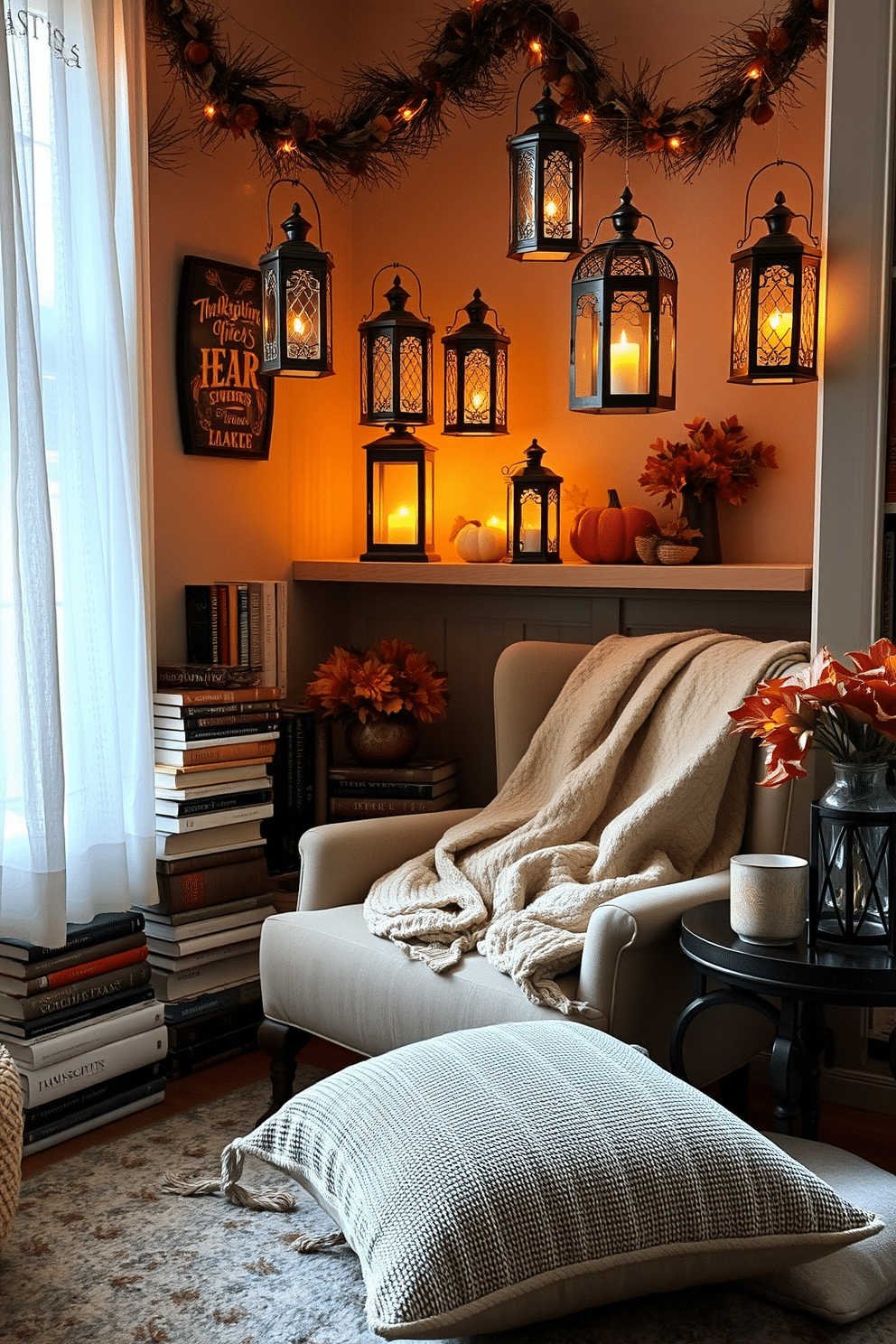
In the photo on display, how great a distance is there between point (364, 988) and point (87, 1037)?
2.07 ft

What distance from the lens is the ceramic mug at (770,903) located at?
1.96 m

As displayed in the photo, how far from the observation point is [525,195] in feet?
8.30

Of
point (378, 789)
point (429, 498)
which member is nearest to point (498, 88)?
point (429, 498)

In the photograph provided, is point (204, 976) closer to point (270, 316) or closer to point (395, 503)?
point (395, 503)

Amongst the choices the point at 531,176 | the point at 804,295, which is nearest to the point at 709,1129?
the point at 804,295

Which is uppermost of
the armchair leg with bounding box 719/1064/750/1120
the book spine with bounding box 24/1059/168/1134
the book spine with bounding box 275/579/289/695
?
the book spine with bounding box 275/579/289/695

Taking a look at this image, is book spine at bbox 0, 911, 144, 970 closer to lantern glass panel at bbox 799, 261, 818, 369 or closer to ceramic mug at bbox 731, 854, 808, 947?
ceramic mug at bbox 731, 854, 808, 947

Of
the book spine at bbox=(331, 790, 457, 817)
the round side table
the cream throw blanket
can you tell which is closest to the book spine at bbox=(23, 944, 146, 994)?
the cream throw blanket

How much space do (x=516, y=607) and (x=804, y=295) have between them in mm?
1181

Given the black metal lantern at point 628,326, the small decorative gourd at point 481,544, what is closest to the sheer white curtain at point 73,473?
the small decorative gourd at point 481,544

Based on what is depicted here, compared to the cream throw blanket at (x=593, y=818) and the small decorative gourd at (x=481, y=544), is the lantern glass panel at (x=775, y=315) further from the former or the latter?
the small decorative gourd at (x=481, y=544)

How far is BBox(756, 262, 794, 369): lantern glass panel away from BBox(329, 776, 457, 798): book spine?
131cm

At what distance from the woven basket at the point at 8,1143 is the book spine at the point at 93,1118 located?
472mm

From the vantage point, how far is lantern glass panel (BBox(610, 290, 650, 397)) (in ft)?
8.19
